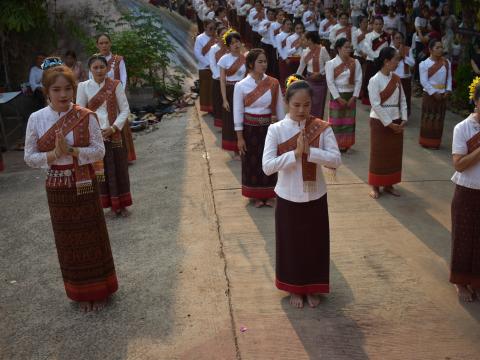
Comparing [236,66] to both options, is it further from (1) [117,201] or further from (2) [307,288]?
(2) [307,288]

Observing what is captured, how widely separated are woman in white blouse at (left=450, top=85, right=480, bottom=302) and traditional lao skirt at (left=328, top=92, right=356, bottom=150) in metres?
3.77

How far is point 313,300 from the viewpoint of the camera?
13.6 ft

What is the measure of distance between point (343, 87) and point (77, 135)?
4550mm

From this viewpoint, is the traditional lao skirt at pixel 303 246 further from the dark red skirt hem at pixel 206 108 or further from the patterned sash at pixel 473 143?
the dark red skirt hem at pixel 206 108

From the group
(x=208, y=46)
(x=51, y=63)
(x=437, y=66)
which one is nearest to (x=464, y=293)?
(x=51, y=63)

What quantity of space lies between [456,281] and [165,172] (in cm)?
420

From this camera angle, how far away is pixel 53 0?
40.1 ft

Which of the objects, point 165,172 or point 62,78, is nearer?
point 62,78

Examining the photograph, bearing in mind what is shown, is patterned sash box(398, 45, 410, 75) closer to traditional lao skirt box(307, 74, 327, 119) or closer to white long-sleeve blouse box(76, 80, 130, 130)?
traditional lao skirt box(307, 74, 327, 119)

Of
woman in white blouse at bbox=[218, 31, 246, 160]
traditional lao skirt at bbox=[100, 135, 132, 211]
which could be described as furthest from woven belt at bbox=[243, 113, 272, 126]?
woman in white blouse at bbox=[218, 31, 246, 160]

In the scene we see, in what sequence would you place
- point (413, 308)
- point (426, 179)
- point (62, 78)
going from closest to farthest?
1. point (62, 78)
2. point (413, 308)
3. point (426, 179)

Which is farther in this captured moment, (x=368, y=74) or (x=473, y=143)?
(x=368, y=74)

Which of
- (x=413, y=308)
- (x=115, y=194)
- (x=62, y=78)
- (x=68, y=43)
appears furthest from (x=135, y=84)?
(x=413, y=308)

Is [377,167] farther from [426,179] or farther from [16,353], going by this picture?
[16,353]
